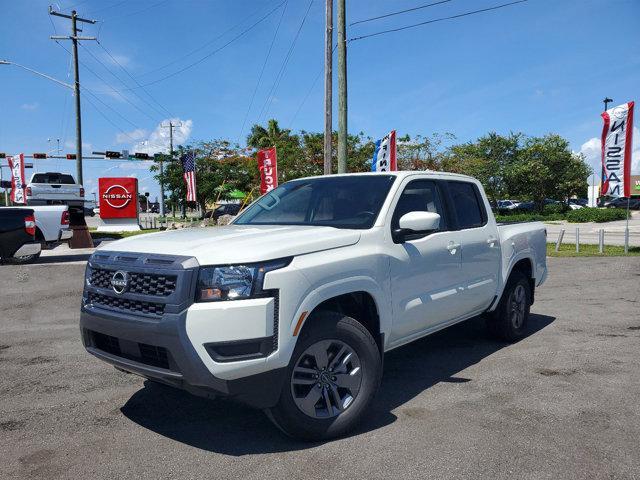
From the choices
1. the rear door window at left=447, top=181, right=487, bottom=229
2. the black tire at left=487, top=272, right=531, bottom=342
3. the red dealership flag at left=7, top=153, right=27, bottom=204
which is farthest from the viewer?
the red dealership flag at left=7, top=153, right=27, bottom=204

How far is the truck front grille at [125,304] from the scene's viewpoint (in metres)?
3.15

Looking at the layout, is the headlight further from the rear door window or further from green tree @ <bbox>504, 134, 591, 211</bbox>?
green tree @ <bbox>504, 134, 591, 211</bbox>

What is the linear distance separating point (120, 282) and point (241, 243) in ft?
2.69

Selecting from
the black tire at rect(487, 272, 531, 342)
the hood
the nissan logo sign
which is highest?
the nissan logo sign

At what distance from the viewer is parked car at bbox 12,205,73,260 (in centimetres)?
1395

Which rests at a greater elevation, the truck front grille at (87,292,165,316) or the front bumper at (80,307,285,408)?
the truck front grille at (87,292,165,316)

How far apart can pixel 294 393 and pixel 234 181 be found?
4610 centimetres

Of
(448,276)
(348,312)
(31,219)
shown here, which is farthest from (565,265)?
(31,219)

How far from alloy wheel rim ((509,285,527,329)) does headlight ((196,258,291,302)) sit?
3.70 metres

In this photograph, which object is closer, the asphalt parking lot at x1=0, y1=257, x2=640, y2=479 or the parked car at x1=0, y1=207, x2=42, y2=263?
the asphalt parking lot at x1=0, y1=257, x2=640, y2=479

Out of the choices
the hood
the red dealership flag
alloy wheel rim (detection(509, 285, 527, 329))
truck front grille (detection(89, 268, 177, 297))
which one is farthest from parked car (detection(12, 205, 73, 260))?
the red dealership flag

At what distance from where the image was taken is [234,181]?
48.3 meters

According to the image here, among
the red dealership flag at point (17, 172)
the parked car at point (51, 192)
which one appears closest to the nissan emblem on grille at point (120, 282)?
the parked car at point (51, 192)

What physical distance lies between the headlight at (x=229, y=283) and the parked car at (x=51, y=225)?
1269cm
